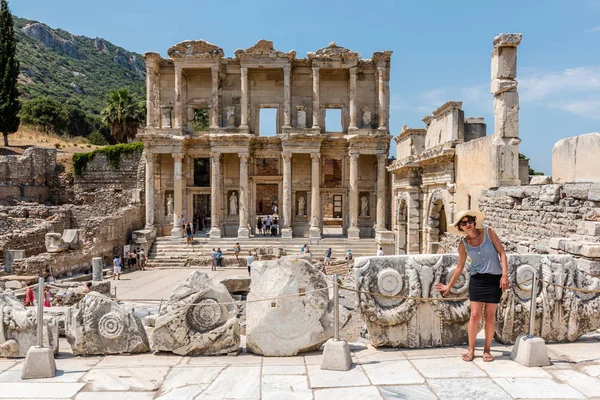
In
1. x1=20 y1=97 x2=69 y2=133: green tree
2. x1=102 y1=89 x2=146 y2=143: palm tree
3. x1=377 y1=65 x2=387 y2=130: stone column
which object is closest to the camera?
x1=377 y1=65 x2=387 y2=130: stone column

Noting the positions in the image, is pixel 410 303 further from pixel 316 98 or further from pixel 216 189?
pixel 316 98

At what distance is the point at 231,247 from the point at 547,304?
67.4 ft

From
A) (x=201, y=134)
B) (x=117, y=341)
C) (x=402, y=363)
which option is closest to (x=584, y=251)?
(x=402, y=363)

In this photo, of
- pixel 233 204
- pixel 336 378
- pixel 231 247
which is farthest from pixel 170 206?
pixel 336 378

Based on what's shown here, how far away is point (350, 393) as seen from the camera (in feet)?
13.9

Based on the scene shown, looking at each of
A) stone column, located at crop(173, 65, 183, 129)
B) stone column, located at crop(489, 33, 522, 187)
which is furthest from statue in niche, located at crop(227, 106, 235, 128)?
stone column, located at crop(489, 33, 522, 187)

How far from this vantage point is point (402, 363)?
195 inches

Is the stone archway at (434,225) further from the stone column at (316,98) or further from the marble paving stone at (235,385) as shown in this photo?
the marble paving stone at (235,385)

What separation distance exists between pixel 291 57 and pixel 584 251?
22299 mm

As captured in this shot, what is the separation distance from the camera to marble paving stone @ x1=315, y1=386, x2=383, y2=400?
13.7 ft

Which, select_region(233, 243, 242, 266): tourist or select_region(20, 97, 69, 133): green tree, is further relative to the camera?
select_region(20, 97, 69, 133): green tree

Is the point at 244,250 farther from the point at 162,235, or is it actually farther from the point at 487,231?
the point at 487,231

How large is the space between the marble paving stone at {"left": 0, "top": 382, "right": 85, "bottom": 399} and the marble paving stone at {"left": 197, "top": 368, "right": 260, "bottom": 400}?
4.15 ft

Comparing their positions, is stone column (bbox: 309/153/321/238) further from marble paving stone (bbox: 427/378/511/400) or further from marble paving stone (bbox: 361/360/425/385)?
marble paving stone (bbox: 427/378/511/400)
